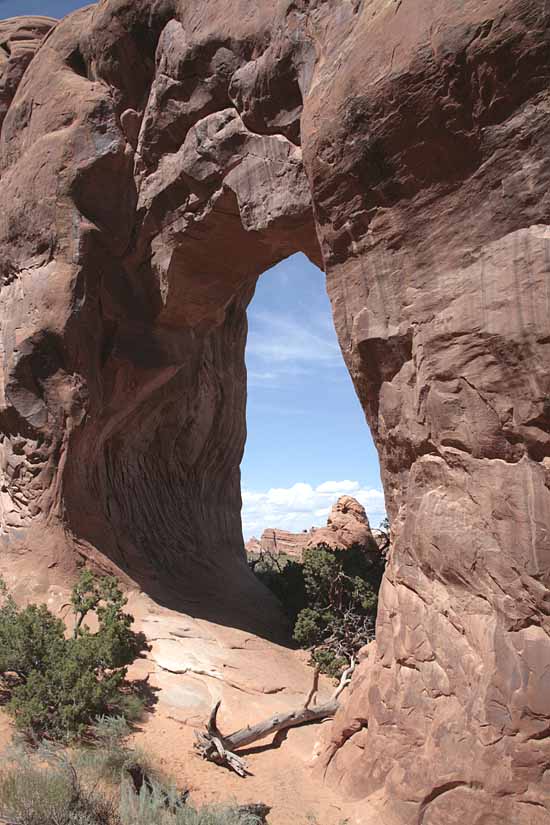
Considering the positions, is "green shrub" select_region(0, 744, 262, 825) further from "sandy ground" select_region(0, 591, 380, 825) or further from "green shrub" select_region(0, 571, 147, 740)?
"green shrub" select_region(0, 571, 147, 740)

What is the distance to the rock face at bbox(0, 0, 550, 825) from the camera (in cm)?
425

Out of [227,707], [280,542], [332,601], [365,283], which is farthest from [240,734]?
[280,542]

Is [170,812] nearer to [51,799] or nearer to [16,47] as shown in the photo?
[51,799]

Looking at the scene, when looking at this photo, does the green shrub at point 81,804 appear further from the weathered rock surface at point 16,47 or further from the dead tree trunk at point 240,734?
the weathered rock surface at point 16,47

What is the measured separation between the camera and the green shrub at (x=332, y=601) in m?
9.66

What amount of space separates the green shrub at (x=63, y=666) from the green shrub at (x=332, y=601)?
2907 millimetres

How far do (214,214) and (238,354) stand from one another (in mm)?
4750

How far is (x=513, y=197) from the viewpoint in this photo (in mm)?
4324

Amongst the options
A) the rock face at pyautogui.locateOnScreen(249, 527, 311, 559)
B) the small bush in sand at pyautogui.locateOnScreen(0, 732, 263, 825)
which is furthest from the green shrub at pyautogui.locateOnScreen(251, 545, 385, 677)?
the rock face at pyautogui.locateOnScreen(249, 527, 311, 559)

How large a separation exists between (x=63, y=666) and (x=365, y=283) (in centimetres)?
491

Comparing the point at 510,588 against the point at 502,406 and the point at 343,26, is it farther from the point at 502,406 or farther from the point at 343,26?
the point at 343,26

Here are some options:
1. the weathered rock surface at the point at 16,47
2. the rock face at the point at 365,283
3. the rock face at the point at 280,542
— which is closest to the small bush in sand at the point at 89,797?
the rock face at the point at 365,283

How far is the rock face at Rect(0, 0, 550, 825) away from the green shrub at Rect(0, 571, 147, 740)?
158 cm

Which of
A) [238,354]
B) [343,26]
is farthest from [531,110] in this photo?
[238,354]
